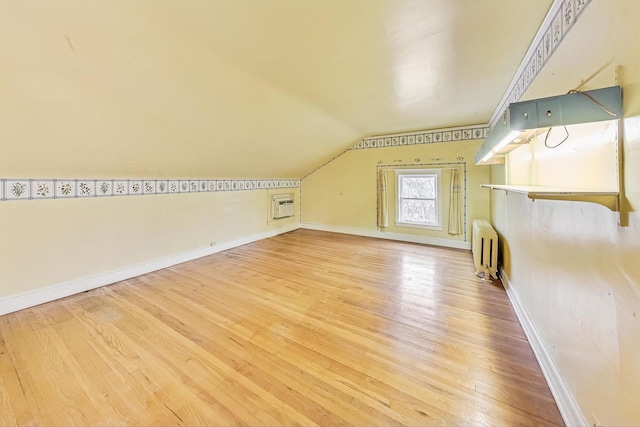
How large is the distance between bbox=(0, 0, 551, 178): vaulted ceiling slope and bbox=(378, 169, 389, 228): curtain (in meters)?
2.01

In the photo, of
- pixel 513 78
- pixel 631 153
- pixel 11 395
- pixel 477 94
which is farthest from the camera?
pixel 477 94

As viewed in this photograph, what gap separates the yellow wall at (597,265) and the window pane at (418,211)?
122 inches

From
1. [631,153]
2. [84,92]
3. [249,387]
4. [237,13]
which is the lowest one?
[249,387]

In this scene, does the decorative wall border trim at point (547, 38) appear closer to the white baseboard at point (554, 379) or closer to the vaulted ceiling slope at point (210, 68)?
the vaulted ceiling slope at point (210, 68)

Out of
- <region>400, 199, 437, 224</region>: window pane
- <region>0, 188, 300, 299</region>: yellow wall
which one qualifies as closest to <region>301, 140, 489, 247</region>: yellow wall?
<region>400, 199, 437, 224</region>: window pane

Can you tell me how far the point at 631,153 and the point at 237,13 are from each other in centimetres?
202

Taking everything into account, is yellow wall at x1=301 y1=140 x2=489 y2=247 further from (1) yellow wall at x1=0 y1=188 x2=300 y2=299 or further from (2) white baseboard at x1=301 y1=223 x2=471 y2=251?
(1) yellow wall at x1=0 y1=188 x2=300 y2=299

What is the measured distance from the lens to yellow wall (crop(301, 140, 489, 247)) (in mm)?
4250

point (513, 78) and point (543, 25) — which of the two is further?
point (513, 78)

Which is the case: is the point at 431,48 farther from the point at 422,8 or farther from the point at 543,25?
the point at 543,25

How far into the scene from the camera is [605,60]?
1.00 meters

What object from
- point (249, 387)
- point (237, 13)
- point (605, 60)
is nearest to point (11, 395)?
point (249, 387)

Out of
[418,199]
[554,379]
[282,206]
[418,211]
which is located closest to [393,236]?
[418,211]

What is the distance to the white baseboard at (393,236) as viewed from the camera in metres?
4.41
